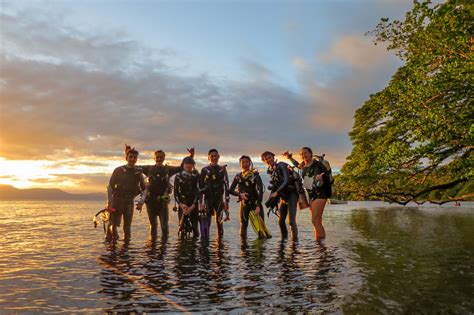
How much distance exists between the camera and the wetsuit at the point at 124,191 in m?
11.7

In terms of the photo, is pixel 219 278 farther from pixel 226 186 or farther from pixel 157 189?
pixel 157 189

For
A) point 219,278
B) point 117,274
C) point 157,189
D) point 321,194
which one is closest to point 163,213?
point 157,189

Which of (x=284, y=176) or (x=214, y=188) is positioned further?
(x=214, y=188)

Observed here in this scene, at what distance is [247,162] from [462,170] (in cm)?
1172

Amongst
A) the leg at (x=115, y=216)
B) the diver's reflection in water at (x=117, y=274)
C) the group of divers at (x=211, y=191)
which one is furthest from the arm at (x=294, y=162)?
the diver's reflection in water at (x=117, y=274)

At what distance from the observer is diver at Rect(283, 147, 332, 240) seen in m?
11.7

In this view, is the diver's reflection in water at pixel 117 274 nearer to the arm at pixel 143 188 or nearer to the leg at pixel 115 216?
the leg at pixel 115 216

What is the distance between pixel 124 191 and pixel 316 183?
5.50 m

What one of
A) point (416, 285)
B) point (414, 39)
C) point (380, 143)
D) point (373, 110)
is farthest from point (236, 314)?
point (373, 110)

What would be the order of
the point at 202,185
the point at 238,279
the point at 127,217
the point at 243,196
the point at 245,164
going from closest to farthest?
the point at 238,279, the point at 127,217, the point at 243,196, the point at 202,185, the point at 245,164

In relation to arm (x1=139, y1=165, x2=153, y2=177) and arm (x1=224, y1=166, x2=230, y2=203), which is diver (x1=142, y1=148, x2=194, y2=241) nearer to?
arm (x1=139, y1=165, x2=153, y2=177)

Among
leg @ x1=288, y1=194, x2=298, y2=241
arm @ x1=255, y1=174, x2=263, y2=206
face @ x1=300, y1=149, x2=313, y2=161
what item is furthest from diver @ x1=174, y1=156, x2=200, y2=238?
face @ x1=300, y1=149, x2=313, y2=161

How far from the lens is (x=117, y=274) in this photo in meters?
7.03

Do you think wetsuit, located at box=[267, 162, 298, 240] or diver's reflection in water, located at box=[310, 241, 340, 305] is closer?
diver's reflection in water, located at box=[310, 241, 340, 305]
